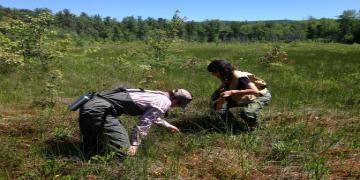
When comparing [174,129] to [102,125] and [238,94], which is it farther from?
[238,94]

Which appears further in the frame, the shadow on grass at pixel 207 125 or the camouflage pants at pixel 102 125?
the shadow on grass at pixel 207 125

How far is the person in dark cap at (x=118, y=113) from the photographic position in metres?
5.11

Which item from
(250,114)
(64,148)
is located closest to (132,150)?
(64,148)

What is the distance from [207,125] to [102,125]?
6.40ft

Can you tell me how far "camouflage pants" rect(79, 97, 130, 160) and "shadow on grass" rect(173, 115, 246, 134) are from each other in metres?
1.41

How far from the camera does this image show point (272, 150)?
205 inches

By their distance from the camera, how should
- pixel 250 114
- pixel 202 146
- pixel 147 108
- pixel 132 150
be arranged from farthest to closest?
pixel 250 114 → pixel 202 146 → pixel 147 108 → pixel 132 150

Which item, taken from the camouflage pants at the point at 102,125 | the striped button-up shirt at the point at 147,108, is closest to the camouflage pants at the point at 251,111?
the striped button-up shirt at the point at 147,108

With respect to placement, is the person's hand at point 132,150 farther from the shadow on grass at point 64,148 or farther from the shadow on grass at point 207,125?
the shadow on grass at point 207,125

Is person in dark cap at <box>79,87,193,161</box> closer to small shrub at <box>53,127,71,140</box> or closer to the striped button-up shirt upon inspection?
the striped button-up shirt

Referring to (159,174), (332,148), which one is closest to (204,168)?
(159,174)

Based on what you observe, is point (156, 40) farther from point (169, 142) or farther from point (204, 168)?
point (204, 168)

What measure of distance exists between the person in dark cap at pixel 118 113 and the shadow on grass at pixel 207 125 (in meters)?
1.08

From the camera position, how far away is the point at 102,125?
5137 mm
